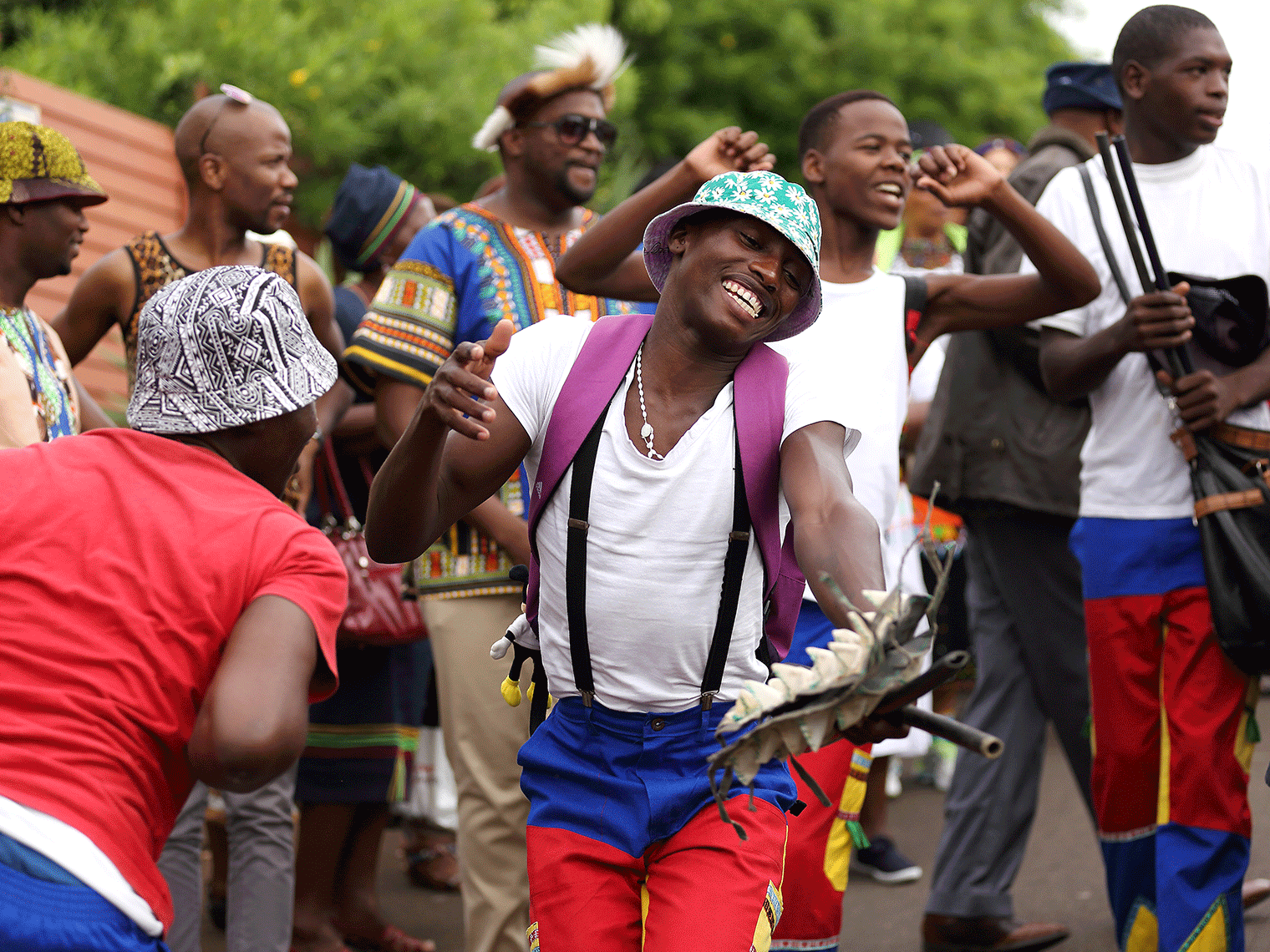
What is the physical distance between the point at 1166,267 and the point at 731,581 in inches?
92.3

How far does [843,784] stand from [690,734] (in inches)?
54.2

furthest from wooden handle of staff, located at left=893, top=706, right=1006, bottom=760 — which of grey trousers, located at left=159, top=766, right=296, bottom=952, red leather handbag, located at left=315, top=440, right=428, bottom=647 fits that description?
red leather handbag, located at left=315, top=440, right=428, bottom=647

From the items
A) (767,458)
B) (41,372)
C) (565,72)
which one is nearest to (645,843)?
(767,458)

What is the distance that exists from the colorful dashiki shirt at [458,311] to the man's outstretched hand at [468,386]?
177 centimetres

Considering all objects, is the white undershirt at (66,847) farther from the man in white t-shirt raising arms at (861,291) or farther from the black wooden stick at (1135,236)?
the black wooden stick at (1135,236)

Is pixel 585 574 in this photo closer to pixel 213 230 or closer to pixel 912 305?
pixel 912 305

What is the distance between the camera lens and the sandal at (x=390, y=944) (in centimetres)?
552

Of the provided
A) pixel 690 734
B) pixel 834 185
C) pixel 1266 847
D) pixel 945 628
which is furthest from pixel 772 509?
pixel 945 628

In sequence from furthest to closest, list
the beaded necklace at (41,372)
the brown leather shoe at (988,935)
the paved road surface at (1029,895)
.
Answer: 1. the paved road surface at (1029,895)
2. the brown leather shoe at (988,935)
3. the beaded necklace at (41,372)

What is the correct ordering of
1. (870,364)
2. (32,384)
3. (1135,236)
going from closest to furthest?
(32,384) → (870,364) → (1135,236)

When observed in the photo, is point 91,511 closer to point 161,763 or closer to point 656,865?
point 161,763

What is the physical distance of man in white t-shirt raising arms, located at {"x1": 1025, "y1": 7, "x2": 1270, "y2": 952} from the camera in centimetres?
434

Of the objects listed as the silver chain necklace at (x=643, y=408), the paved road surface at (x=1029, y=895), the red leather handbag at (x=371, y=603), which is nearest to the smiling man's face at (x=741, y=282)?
the silver chain necklace at (x=643, y=408)

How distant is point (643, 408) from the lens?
316cm
